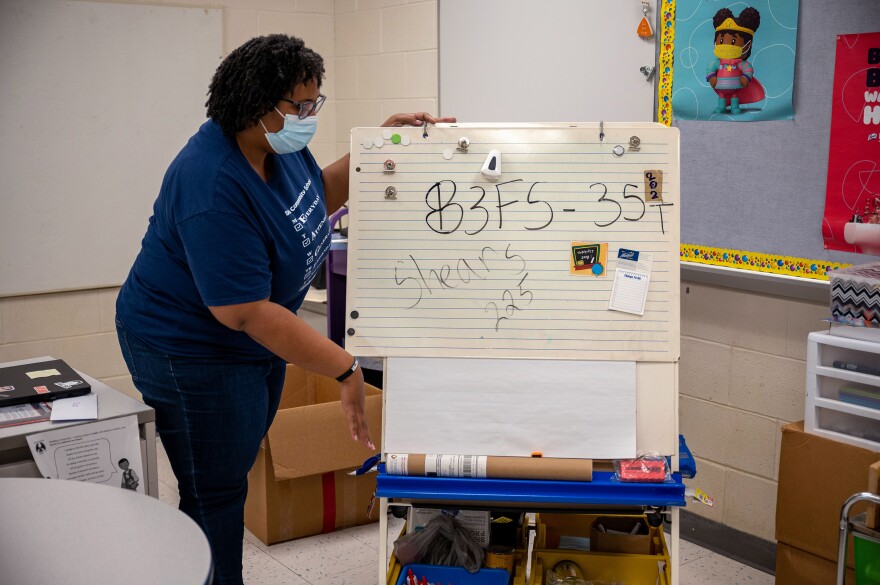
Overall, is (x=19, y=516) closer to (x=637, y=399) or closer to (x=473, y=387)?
(x=473, y=387)

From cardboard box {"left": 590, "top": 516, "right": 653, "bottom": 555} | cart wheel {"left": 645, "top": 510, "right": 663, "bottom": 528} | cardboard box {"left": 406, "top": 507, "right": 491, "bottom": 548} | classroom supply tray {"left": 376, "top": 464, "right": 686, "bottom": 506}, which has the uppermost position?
classroom supply tray {"left": 376, "top": 464, "right": 686, "bottom": 506}

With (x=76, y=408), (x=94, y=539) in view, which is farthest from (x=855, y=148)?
(x=94, y=539)

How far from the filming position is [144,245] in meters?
1.75

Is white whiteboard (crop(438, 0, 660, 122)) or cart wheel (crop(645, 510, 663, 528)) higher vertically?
white whiteboard (crop(438, 0, 660, 122))

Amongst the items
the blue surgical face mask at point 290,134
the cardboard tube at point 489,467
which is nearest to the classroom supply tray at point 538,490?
the cardboard tube at point 489,467

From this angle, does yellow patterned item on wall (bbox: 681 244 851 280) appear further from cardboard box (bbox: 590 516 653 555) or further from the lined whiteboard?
cardboard box (bbox: 590 516 653 555)

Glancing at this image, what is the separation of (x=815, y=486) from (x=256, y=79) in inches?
67.5

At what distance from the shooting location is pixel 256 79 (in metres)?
1.59

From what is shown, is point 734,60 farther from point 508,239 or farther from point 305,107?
point 305,107

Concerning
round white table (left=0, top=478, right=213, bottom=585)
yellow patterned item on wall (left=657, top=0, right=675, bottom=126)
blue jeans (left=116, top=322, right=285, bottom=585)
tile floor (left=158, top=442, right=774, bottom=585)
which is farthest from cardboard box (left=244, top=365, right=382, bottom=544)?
round white table (left=0, top=478, right=213, bottom=585)

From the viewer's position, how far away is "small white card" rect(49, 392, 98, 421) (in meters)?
1.61

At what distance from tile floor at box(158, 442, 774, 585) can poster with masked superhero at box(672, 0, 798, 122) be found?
4.41 ft

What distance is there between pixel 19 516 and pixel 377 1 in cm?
323

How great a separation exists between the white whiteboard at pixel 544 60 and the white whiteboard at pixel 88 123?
106 cm
